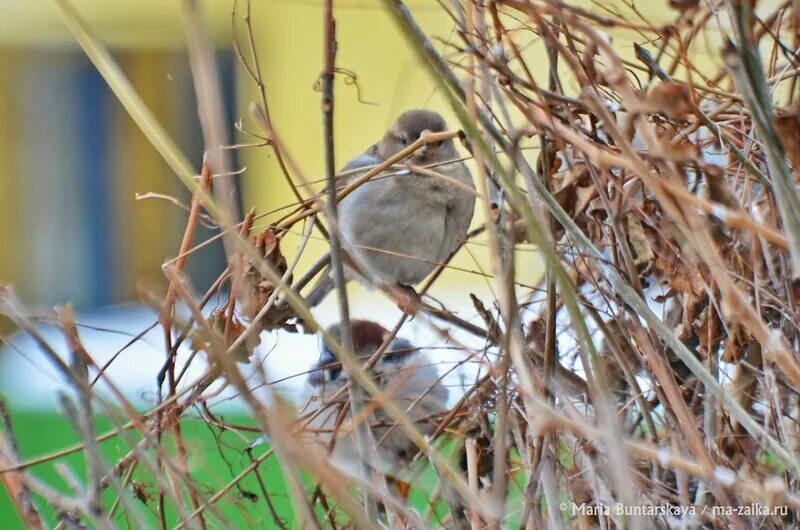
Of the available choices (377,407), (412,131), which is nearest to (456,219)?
Answer: (412,131)

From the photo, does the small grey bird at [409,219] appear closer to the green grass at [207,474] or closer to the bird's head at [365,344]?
the bird's head at [365,344]

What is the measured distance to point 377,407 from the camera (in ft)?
→ 3.05

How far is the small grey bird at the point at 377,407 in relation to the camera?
1042 millimetres

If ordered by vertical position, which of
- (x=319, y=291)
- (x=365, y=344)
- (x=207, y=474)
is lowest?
(x=207, y=474)

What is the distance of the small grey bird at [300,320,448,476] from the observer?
1.04 metres

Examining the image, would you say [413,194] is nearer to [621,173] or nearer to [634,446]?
[621,173]

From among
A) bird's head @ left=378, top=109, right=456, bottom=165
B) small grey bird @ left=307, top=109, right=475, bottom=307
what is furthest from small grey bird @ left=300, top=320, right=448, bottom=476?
bird's head @ left=378, top=109, right=456, bottom=165

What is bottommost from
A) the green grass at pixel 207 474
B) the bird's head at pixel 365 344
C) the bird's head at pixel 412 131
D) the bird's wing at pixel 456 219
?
the green grass at pixel 207 474

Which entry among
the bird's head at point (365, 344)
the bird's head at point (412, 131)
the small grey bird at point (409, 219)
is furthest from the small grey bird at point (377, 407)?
the bird's head at point (412, 131)

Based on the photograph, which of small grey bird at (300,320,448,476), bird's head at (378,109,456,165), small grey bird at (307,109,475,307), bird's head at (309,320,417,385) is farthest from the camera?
bird's head at (378,109,456,165)

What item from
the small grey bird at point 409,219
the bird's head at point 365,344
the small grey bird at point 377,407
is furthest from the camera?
the small grey bird at point 409,219

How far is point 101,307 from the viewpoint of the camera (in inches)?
134

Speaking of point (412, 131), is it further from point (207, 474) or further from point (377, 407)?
point (377, 407)

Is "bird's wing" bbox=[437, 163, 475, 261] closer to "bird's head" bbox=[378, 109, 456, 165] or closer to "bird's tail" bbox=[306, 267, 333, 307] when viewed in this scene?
"bird's head" bbox=[378, 109, 456, 165]
